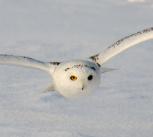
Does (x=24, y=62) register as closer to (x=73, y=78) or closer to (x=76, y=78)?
(x=73, y=78)

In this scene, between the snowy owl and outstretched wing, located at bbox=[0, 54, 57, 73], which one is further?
outstretched wing, located at bbox=[0, 54, 57, 73]

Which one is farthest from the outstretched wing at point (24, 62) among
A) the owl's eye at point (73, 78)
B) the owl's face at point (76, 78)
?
the owl's eye at point (73, 78)

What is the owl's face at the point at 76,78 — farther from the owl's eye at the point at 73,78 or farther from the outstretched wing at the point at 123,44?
the outstretched wing at the point at 123,44

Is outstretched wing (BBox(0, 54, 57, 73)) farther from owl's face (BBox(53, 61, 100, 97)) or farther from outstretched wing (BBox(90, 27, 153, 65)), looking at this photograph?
outstretched wing (BBox(90, 27, 153, 65))

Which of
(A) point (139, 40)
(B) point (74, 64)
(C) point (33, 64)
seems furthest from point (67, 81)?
(A) point (139, 40)

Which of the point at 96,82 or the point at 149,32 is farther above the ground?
the point at 149,32

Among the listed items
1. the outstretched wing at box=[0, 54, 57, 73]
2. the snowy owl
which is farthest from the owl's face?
the outstretched wing at box=[0, 54, 57, 73]

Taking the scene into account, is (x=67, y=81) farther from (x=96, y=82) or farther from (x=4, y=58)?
(x=4, y=58)
